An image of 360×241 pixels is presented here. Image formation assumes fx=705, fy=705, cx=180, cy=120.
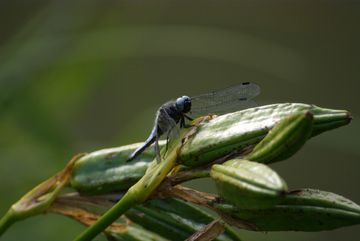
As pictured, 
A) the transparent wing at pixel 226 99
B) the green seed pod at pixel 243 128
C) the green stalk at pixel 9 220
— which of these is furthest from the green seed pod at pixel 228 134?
the transparent wing at pixel 226 99

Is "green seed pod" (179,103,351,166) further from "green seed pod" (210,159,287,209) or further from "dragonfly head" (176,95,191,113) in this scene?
"dragonfly head" (176,95,191,113)

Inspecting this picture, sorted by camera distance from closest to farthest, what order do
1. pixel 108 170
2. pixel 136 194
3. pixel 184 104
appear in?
1. pixel 136 194
2. pixel 108 170
3. pixel 184 104

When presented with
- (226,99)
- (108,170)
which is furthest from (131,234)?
(226,99)

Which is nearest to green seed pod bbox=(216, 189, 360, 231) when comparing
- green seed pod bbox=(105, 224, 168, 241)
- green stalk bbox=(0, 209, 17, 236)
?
green seed pod bbox=(105, 224, 168, 241)

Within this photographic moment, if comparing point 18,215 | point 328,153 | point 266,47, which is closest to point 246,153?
point 18,215

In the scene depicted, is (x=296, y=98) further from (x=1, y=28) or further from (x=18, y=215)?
(x=18, y=215)

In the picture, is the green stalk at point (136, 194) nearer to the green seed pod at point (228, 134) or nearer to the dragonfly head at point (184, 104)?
the green seed pod at point (228, 134)

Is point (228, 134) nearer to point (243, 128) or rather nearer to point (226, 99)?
point (243, 128)
